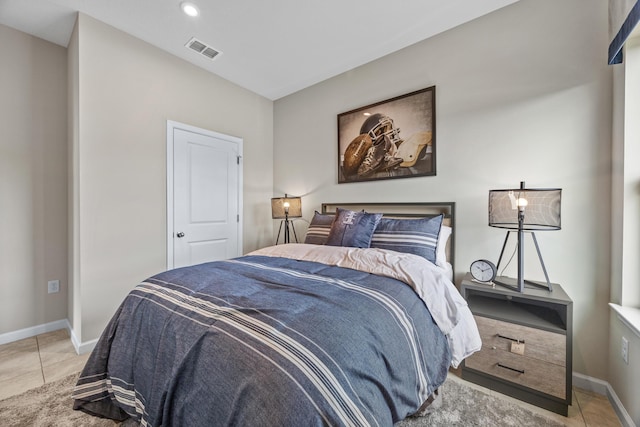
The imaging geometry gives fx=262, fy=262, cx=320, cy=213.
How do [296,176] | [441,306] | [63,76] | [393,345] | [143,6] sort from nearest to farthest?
[393,345] → [441,306] → [143,6] → [63,76] → [296,176]

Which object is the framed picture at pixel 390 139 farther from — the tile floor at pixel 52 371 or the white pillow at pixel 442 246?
the tile floor at pixel 52 371

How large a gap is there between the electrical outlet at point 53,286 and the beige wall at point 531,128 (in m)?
3.49

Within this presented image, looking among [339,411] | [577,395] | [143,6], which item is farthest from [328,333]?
[143,6]

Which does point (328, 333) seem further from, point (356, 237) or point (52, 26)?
point (52, 26)

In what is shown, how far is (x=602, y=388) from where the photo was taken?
1739mm

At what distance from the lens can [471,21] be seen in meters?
2.27

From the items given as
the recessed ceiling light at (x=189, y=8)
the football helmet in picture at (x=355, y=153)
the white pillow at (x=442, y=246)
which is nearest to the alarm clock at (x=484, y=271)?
the white pillow at (x=442, y=246)

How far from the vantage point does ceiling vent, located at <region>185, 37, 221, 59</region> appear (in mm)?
2627

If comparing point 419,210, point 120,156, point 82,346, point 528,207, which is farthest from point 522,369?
point 120,156

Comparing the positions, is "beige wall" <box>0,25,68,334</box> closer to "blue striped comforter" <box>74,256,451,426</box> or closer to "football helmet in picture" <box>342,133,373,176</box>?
"blue striped comforter" <box>74,256,451,426</box>

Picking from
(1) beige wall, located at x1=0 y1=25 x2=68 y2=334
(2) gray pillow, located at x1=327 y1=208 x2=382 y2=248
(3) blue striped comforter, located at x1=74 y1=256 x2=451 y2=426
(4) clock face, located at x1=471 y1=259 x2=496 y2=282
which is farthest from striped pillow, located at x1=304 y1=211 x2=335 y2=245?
(1) beige wall, located at x1=0 y1=25 x2=68 y2=334

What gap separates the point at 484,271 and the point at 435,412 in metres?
0.99

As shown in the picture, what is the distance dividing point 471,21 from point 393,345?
2705 mm

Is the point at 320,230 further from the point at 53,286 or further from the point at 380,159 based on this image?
the point at 53,286
